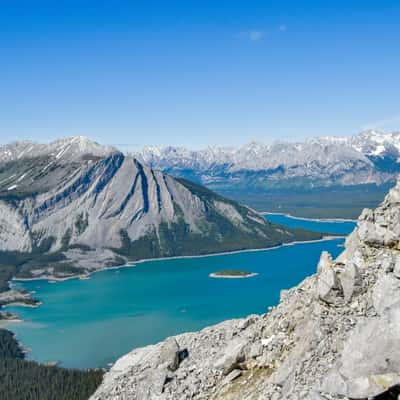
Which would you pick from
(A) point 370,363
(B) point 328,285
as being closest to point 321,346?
(B) point 328,285

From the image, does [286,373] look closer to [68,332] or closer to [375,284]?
[375,284]

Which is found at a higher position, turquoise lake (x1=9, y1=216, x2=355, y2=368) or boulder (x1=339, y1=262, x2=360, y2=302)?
boulder (x1=339, y1=262, x2=360, y2=302)

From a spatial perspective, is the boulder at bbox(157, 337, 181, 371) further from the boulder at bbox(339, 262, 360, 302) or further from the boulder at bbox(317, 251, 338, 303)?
the boulder at bbox(339, 262, 360, 302)

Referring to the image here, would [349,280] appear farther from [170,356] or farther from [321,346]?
[170,356]

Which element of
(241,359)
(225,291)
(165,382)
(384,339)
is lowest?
Result: (225,291)

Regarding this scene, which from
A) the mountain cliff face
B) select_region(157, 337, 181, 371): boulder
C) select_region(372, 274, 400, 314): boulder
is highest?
select_region(372, 274, 400, 314): boulder

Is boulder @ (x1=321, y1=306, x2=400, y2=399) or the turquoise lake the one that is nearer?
boulder @ (x1=321, y1=306, x2=400, y2=399)

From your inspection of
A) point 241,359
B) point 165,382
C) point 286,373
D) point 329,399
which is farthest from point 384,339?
point 165,382

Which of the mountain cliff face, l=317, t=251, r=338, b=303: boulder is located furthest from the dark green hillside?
l=317, t=251, r=338, b=303: boulder
